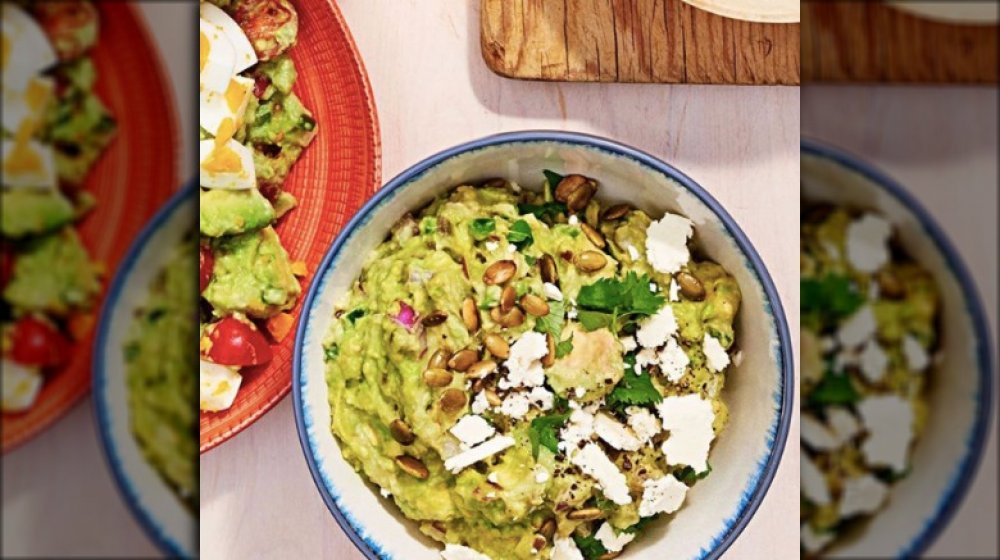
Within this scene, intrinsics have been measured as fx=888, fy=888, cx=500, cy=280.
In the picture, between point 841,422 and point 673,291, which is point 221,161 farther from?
point 841,422

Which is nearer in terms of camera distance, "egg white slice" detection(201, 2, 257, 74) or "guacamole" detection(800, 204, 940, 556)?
"egg white slice" detection(201, 2, 257, 74)

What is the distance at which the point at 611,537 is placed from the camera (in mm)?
1427

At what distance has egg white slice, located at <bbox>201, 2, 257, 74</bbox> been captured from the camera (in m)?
1.45

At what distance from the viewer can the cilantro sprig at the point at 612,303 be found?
1379mm

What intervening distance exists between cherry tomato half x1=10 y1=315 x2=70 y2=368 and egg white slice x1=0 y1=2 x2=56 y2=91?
1.29ft

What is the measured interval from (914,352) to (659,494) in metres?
0.81

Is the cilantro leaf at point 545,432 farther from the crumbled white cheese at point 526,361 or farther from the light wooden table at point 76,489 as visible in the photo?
the light wooden table at point 76,489

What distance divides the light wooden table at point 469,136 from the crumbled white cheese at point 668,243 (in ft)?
0.66

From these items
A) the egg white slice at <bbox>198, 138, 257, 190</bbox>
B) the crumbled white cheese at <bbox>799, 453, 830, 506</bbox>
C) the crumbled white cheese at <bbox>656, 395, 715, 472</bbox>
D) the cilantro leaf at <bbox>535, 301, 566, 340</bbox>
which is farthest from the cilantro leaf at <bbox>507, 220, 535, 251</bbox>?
the crumbled white cheese at <bbox>799, 453, 830, 506</bbox>

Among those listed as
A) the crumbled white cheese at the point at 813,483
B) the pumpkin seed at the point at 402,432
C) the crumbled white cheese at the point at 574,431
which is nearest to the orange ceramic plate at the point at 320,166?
the pumpkin seed at the point at 402,432

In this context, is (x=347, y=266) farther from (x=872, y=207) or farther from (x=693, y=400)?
(x=872, y=207)

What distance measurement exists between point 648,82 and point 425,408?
686 mm

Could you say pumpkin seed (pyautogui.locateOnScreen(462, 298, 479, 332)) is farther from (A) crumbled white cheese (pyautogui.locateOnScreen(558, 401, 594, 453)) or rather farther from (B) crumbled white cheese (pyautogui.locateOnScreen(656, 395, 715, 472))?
(B) crumbled white cheese (pyautogui.locateOnScreen(656, 395, 715, 472))

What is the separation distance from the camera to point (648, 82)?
1548mm
